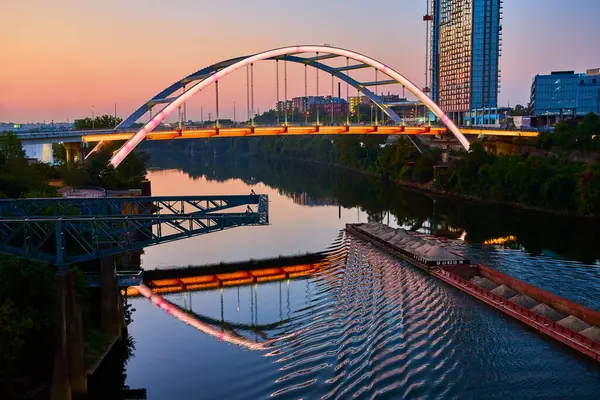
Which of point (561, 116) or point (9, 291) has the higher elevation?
point (561, 116)

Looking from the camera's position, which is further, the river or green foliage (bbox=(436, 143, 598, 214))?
green foliage (bbox=(436, 143, 598, 214))

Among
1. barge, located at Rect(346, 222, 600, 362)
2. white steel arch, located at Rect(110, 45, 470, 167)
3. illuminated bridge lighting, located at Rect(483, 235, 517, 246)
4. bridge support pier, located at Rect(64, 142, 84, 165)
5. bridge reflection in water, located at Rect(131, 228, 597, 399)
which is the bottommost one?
bridge reflection in water, located at Rect(131, 228, 597, 399)

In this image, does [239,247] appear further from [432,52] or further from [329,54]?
[432,52]

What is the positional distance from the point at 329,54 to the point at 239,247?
77.1ft

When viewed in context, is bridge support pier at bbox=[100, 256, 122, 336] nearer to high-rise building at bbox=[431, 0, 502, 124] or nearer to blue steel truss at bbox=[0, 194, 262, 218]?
blue steel truss at bbox=[0, 194, 262, 218]

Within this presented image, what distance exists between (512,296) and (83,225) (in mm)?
14723

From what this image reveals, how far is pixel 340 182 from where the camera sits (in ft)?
241

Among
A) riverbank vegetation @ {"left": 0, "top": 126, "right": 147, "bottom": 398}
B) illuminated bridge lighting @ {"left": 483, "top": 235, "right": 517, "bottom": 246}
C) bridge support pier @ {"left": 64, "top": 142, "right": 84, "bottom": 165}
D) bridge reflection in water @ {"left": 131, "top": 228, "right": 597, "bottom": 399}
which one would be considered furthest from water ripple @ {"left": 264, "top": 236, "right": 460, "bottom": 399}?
bridge support pier @ {"left": 64, "top": 142, "right": 84, "bottom": 165}

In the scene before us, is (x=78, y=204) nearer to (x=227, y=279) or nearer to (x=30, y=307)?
(x=30, y=307)

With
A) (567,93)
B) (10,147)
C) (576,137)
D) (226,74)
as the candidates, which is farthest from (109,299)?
(567,93)

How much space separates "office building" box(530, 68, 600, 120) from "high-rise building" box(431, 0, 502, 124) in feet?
91.3

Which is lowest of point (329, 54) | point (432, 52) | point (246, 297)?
point (246, 297)

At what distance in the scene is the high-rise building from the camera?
421 feet

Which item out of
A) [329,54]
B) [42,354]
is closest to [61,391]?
Answer: [42,354]
